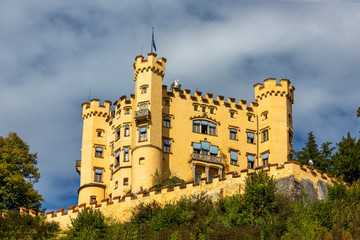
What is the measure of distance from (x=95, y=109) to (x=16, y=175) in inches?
539

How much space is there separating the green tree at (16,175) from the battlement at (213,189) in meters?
7.55

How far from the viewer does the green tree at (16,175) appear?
61812 mm

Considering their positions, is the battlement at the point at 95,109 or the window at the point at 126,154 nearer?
the window at the point at 126,154

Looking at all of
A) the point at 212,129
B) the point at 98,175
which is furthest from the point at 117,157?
the point at 212,129

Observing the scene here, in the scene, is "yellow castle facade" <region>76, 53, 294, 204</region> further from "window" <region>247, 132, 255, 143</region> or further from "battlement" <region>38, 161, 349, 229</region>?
"battlement" <region>38, 161, 349, 229</region>

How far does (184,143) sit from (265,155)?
754 cm

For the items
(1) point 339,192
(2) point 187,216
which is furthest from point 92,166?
(1) point 339,192

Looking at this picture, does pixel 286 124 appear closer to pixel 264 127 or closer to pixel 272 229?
pixel 264 127

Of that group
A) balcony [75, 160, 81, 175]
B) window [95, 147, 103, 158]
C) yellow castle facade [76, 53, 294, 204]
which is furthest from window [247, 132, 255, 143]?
balcony [75, 160, 81, 175]

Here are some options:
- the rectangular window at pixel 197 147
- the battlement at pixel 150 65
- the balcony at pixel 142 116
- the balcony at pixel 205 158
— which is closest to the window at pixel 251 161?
the balcony at pixel 205 158

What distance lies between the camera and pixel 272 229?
44.0 meters

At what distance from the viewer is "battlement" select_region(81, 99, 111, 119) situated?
243 ft

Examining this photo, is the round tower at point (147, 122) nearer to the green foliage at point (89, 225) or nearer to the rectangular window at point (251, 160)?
the rectangular window at point (251, 160)

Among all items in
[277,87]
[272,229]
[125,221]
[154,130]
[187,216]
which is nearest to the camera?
[272,229]
